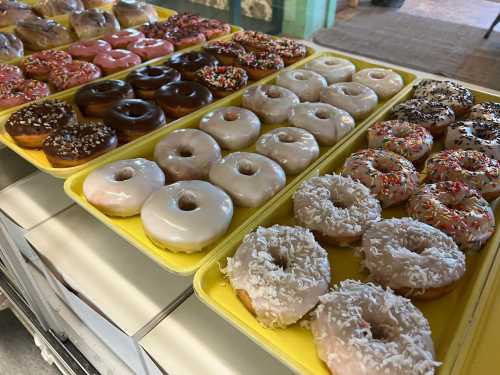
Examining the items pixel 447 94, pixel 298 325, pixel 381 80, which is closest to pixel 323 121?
pixel 381 80

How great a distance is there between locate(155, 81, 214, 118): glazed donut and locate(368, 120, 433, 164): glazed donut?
60 cm

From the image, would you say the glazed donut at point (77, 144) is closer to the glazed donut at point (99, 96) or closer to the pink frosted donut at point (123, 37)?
the glazed donut at point (99, 96)

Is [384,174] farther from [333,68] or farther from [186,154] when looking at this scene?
[333,68]

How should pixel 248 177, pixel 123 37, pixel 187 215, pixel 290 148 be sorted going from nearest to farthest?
pixel 187 215
pixel 248 177
pixel 290 148
pixel 123 37

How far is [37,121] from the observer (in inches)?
52.1

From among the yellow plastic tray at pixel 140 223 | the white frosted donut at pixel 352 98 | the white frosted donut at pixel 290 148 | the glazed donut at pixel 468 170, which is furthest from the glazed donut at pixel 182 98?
the glazed donut at pixel 468 170

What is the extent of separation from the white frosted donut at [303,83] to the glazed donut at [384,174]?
0.45m

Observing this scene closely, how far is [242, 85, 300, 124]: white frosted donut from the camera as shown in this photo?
149cm

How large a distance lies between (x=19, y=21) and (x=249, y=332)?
6.48 ft

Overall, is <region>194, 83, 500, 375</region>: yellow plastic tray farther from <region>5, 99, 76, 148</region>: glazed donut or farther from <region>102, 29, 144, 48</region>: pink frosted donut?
<region>102, 29, 144, 48</region>: pink frosted donut

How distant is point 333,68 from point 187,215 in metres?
1.04

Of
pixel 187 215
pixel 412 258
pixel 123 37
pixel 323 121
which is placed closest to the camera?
pixel 412 258

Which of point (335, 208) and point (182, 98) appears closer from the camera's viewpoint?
point (335, 208)

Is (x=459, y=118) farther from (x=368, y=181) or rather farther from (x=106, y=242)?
(x=106, y=242)
